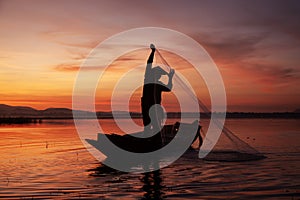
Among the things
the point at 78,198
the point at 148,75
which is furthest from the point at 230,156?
the point at 78,198

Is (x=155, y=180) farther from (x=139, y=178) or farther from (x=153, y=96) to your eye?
(x=153, y=96)

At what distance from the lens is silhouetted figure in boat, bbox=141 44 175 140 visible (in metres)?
25.5

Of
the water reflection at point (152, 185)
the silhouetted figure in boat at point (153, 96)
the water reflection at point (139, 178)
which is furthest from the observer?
the silhouetted figure in boat at point (153, 96)

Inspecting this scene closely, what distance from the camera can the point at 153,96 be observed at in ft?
85.0

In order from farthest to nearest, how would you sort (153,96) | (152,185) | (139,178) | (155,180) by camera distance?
(153,96) → (139,178) → (155,180) → (152,185)

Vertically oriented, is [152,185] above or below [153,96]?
below

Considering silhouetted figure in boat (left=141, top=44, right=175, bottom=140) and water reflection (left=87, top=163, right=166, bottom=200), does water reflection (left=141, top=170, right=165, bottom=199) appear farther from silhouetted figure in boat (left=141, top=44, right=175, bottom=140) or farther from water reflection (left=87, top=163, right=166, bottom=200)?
silhouetted figure in boat (left=141, top=44, right=175, bottom=140)

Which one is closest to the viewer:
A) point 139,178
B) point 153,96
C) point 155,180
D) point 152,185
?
point 152,185

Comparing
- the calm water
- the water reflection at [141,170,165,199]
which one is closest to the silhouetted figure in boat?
the calm water

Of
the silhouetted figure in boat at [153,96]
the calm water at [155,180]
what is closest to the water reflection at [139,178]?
the calm water at [155,180]

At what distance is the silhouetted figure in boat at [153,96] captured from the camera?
83.8ft

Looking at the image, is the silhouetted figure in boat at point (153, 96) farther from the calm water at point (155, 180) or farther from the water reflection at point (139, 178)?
the water reflection at point (139, 178)

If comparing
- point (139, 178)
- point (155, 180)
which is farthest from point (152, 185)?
point (139, 178)

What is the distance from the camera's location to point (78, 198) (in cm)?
1428
